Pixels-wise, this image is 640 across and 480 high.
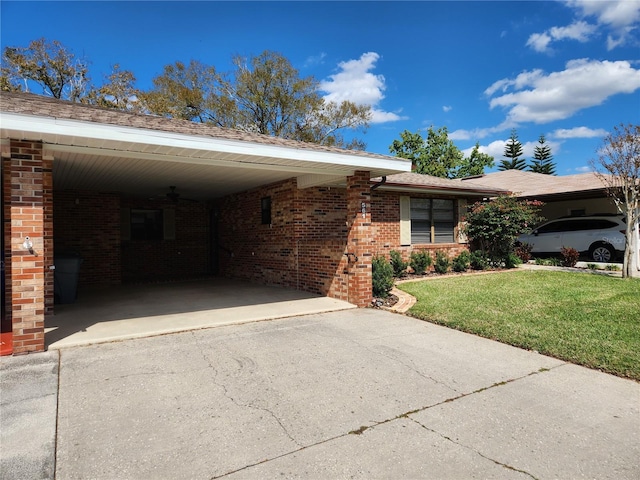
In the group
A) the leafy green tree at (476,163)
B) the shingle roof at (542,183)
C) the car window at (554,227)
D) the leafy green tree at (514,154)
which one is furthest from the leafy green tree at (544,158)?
the car window at (554,227)

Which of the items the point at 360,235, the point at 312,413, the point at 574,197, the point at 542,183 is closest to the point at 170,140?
the point at 360,235

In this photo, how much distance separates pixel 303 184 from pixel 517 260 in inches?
328

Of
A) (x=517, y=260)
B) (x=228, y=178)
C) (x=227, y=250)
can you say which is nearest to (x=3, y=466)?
(x=228, y=178)

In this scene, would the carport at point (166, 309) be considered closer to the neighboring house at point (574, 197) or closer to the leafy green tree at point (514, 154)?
the neighboring house at point (574, 197)

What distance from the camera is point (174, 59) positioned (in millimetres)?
21953

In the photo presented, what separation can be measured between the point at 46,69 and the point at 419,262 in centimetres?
2019

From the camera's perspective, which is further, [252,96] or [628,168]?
[252,96]

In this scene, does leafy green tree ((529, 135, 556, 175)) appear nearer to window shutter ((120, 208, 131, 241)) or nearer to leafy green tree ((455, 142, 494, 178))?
leafy green tree ((455, 142, 494, 178))

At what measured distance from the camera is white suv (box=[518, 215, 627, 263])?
1247 centimetres

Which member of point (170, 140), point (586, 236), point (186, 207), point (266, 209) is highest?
point (170, 140)

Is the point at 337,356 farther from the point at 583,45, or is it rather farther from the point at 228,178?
the point at 583,45

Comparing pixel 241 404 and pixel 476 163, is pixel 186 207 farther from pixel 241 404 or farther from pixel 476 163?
pixel 476 163

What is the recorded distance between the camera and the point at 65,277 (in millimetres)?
7438

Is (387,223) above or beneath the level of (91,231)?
above
